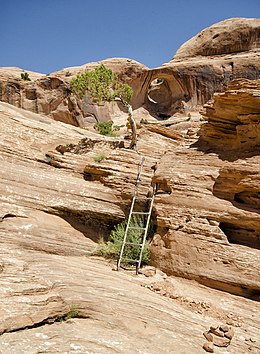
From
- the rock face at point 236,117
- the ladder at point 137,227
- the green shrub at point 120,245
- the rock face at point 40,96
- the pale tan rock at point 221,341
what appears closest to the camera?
the pale tan rock at point 221,341

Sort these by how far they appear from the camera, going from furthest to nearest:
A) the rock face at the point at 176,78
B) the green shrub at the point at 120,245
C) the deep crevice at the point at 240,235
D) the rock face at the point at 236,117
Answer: the rock face at the point at 176,78
the rock face at the point at 236,117
the green shrub at the point at 120,245
the deep crevice at the point at 240,235

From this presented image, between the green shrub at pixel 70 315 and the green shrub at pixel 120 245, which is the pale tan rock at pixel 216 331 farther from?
the green shrub at pixel 120 245

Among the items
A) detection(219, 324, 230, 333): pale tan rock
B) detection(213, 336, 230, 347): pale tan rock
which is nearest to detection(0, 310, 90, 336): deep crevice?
detection(213, 336, 230, 347): pale tan rock

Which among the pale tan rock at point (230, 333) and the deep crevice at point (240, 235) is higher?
the deep crevice at point (240, 235)

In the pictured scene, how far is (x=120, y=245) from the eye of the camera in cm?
915

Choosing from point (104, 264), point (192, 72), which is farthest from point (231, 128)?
point (192, 72)

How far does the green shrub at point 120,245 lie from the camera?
9.06 metres

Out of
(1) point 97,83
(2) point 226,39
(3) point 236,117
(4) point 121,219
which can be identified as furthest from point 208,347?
(2) point 226,39

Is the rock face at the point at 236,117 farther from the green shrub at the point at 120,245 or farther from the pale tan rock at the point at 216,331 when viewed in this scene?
the pale tan rock at the point at 216,331

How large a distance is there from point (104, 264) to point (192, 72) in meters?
35.8

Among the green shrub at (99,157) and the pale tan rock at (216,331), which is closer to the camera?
the pale tan rock at (216,331)

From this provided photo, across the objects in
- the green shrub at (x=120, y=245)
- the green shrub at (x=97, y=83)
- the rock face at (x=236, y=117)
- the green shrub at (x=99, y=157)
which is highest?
the green shrub at (x=97, y=83)

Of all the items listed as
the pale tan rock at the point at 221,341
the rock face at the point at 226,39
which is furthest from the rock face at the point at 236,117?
the rock face at the point at 226,39

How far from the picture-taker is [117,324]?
5.42 metres
